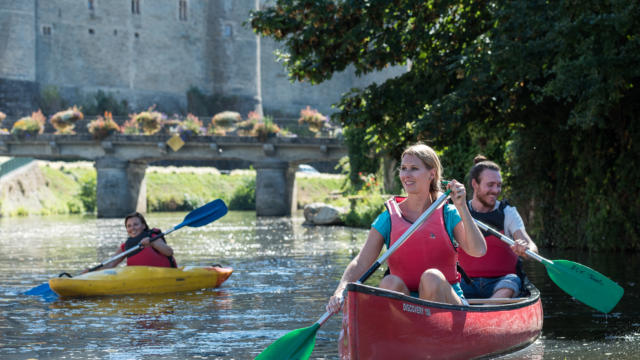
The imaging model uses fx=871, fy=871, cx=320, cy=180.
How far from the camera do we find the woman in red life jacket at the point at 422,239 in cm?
543

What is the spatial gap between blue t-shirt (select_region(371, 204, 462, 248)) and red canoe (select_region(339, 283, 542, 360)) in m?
0.50

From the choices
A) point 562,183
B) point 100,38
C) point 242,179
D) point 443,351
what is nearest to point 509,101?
point 562,183

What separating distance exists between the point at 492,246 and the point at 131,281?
509cm

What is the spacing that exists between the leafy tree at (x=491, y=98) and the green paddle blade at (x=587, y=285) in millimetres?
4552

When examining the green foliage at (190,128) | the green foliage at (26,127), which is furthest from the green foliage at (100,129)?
the green foliage at (190,128)

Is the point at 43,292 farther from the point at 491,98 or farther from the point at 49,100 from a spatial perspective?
the point at 49,100

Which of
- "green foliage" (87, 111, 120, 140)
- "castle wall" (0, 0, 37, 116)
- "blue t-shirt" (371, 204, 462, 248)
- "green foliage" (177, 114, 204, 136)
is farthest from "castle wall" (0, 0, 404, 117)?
"blue t-shirt" (371, 204, 462, 248)

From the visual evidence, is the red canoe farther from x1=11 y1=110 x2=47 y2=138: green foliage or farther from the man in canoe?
x1=11 y1=110 x2=47 y2=138: green foliage

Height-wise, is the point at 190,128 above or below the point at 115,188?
above

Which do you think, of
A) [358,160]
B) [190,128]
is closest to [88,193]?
[190,128]

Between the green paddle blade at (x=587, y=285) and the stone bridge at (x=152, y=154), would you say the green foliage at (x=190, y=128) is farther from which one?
the green paddle blade at (x=587, y=285)

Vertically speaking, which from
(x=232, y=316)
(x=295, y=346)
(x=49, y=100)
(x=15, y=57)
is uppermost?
(x=15, y=57)

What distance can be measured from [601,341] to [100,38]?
5263 cm

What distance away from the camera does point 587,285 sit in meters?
7.09
